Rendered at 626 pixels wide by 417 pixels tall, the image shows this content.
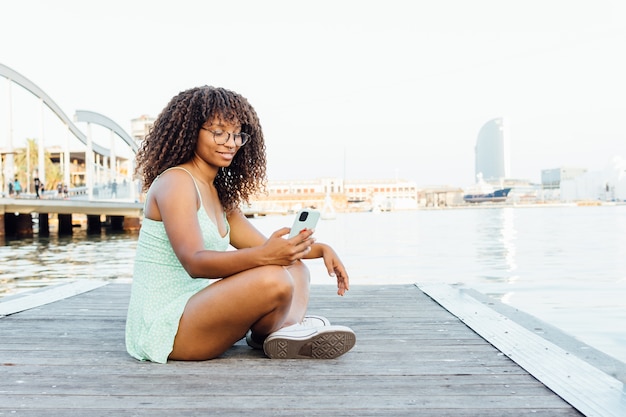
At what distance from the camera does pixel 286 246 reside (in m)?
1.98

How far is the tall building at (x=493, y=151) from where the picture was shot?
189 metres

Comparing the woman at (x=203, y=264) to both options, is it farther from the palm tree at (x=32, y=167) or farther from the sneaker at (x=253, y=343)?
the palm tree at (x=32, y=167)

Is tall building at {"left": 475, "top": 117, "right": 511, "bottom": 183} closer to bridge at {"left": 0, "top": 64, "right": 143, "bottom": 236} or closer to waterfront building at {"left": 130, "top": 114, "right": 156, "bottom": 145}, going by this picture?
waterfront building at {"left": 130, "top": 114, "right": 156, "bottom": 145}

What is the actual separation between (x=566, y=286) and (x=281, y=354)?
253 inches

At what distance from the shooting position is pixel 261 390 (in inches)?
72.2

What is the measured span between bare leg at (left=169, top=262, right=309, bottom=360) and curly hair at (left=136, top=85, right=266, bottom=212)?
516mm

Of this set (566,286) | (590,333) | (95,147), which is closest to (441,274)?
(566,286)

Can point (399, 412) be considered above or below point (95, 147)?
below

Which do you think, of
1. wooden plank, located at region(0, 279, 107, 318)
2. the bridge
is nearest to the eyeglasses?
wooden plank, located at region(0, 279, 107, 318)

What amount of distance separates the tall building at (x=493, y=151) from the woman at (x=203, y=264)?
18904cm

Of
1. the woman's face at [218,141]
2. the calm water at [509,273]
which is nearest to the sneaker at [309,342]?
the woman's face at [218,141]

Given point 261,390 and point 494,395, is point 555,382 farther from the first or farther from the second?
point 261,390

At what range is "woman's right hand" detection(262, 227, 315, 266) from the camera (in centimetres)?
196

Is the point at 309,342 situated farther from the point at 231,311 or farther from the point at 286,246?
the point at 286,246
